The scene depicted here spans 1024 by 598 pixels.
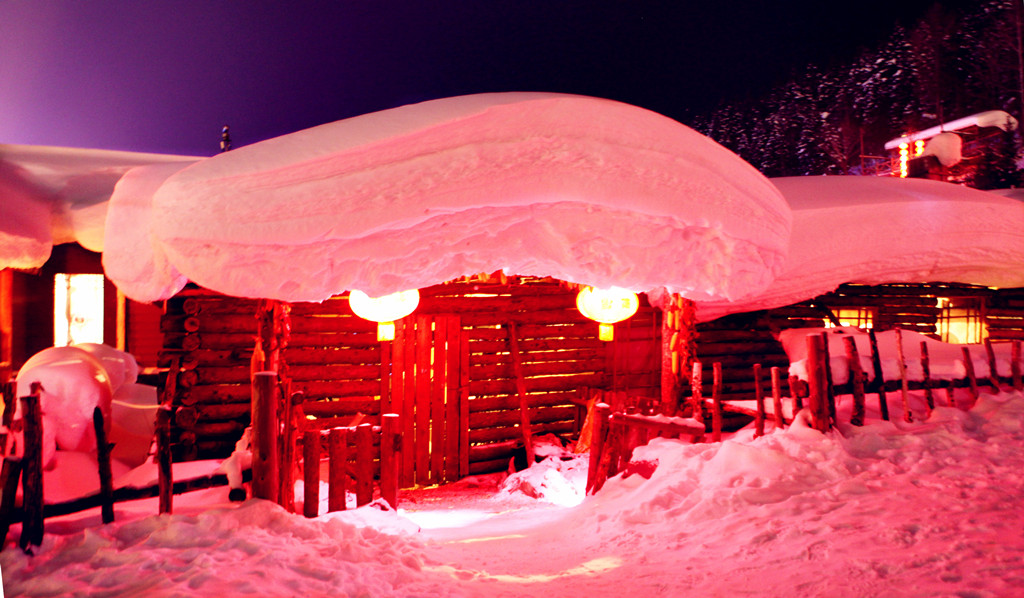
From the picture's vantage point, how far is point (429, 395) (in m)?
9.61

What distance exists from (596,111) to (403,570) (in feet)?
14.0

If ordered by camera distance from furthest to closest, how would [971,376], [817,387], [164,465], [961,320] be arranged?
[961,320] → [971,376] → [817,387] → [164,465]

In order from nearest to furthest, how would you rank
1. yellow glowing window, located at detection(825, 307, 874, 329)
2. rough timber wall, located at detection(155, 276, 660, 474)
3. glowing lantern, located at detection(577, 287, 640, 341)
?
rough timber wall, located at detection(155, 276, 660, 474) < glowing lantern, located at detection(577, 287, 640, 341) < yellow glowing window, located at detection(825, 307, 874, 329)

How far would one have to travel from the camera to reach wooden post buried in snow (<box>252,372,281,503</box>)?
4883 mm

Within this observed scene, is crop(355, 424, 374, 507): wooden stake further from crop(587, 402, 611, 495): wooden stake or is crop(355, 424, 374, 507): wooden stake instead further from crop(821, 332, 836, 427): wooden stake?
crop(821, 332, 836, 427): wooden stake

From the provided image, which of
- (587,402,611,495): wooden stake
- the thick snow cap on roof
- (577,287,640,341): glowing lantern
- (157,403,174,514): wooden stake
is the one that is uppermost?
the thick snow cap on roof

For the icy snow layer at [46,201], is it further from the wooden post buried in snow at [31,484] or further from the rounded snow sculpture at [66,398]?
the wooden post buried in snow at [31,484]

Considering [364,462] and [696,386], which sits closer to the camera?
[364,462]

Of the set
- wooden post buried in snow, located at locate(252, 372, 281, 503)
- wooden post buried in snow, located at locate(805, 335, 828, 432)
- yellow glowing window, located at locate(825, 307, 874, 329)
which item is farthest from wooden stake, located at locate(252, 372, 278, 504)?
yellow glowing window, located at locate(825, 307, 874, 329)

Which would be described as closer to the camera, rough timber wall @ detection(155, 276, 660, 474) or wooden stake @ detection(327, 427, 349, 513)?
wooden stake @ detection(327, 427, 349, 513)

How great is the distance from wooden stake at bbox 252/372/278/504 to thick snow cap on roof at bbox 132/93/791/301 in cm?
113

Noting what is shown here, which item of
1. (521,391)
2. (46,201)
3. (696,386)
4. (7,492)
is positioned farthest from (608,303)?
(46,201)

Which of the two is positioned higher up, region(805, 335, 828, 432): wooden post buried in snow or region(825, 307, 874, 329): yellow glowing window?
region(825, 307, 874, 329): yellow glowing window

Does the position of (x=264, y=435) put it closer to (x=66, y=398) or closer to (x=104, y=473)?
(x=104, y=473)
